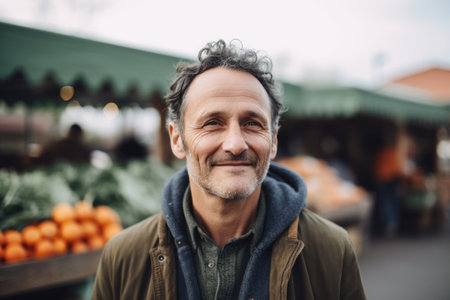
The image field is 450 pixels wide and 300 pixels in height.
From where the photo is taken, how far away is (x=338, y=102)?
224 inches

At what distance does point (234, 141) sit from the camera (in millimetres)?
1255

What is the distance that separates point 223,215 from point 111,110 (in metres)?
8.48

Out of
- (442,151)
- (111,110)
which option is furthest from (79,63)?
(442,151)

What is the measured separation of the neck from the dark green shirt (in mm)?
53

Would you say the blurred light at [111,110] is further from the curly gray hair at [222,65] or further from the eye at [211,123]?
the eye at [211,123]

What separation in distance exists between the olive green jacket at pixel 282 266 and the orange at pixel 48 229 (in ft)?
4.80

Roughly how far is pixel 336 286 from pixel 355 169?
699 centimetres

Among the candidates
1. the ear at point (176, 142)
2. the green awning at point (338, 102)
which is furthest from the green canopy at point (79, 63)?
the green awning at point (338, 102)

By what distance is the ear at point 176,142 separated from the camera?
1.52 metres

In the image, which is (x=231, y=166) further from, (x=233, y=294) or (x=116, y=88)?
(x=116, y=88)

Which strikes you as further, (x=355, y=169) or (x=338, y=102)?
(x=355, y=169)

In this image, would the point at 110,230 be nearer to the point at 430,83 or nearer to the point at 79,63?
the point at 79,63

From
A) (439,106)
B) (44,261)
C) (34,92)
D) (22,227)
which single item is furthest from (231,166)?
(439,106)

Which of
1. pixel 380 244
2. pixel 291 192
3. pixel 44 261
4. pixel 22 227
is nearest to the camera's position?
pixel 291 192
